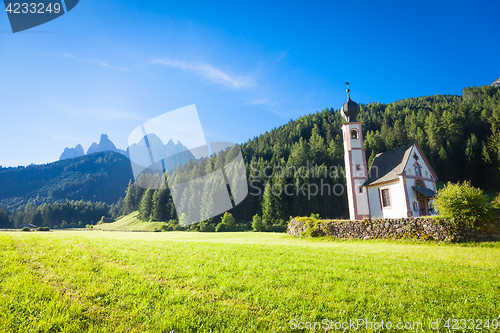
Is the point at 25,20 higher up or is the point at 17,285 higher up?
the point at 25,20

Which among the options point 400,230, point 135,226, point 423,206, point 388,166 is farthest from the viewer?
point 135,226

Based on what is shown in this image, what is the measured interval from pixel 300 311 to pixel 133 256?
6.24 meters

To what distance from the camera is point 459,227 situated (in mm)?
16766

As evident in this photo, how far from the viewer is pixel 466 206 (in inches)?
648

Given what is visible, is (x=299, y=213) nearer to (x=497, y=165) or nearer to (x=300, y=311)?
(x=497, y=165)

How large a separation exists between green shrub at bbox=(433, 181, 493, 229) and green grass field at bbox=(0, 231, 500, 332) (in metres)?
10.3

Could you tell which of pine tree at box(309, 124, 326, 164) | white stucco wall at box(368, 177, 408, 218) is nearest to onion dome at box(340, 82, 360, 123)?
white stucco wall at box(368, 177, 408, 218)

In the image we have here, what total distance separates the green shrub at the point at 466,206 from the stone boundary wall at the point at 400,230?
498 millimetres

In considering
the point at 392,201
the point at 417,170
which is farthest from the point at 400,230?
the point at 417,170

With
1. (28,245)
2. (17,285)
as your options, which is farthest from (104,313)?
(28,245)

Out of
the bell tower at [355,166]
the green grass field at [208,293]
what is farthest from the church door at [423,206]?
the green grass field at [208,293]

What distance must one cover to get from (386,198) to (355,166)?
5452 millimetres

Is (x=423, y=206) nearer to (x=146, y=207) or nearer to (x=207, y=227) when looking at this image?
(x=207, y=227)

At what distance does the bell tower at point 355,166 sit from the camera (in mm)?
31000
